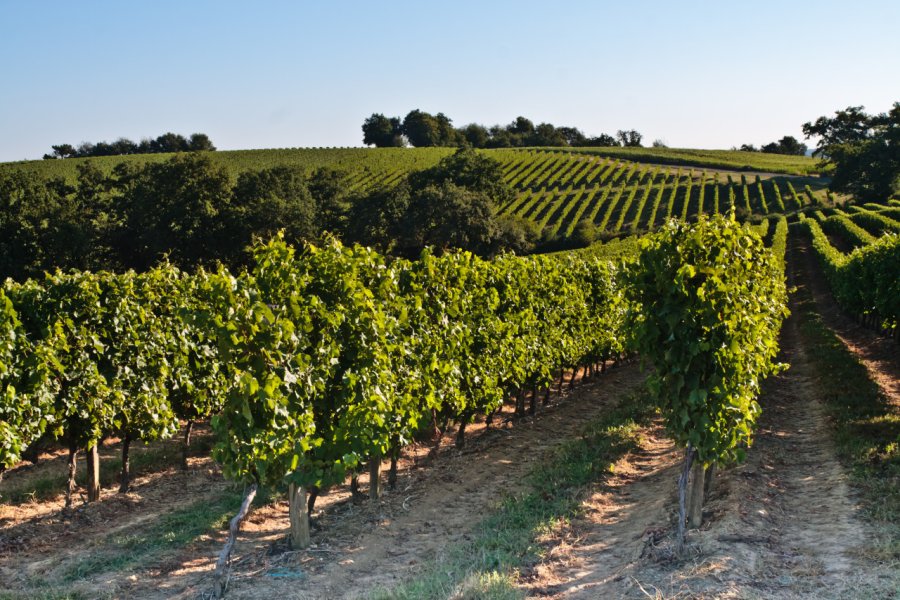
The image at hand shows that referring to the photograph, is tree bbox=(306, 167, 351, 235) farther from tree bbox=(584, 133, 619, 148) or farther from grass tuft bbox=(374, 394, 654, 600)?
tree bbox=(584, 133, 619, 148)

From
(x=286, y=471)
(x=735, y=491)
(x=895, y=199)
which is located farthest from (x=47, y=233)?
(x=895, y=199)

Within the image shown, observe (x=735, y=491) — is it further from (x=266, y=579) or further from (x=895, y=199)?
(x=895, y=199)

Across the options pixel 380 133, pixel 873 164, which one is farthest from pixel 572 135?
pixel 873 164

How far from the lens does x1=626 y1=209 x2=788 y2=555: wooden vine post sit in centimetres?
801

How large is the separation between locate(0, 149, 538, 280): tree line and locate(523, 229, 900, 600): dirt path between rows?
33.1 metres

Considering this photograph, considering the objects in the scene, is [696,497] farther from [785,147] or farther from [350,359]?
[785,147]

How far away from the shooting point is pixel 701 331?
8242 millimetres

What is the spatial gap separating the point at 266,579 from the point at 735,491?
20.8 ft

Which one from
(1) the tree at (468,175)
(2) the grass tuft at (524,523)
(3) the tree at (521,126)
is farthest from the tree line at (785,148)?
(2) the grass tuft at (524,523)

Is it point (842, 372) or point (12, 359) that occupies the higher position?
point (12, 359)

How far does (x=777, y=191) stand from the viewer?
78.1 m

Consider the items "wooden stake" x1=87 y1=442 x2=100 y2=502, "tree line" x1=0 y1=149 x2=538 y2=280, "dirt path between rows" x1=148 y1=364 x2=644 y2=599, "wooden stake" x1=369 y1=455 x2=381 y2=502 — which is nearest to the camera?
"dirt path between rows" x1=148 y1=364 x2=644 y2=599

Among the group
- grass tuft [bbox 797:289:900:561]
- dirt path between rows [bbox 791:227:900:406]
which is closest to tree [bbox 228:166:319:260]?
dirt path between rows [bbox 791:227:900:406]

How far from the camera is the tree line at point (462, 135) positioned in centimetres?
12594
